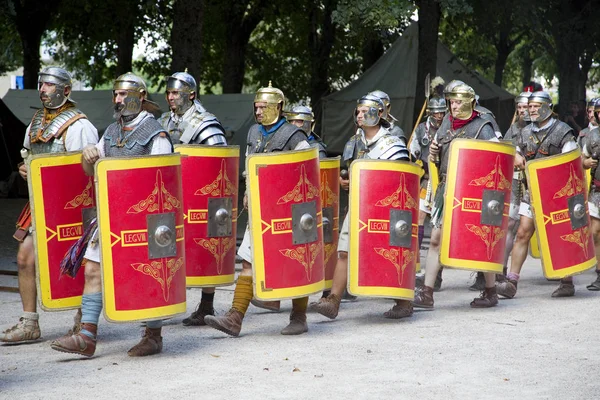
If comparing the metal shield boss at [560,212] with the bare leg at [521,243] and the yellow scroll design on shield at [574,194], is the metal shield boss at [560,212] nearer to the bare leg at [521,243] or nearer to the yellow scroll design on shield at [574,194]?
the yellow scroll design on shield at [574,194]

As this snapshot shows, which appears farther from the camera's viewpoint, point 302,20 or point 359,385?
point 302,20

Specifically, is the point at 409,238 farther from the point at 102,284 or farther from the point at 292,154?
the point at 102,284

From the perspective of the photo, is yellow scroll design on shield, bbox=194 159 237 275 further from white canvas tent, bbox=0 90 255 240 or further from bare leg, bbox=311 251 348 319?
white canvas tent, bbox=0 90 255 240

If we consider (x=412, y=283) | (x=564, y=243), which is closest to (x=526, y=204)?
(x=564, y=243)

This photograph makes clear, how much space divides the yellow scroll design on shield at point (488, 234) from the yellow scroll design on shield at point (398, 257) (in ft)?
2.50

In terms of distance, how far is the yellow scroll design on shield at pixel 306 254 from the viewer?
702cm

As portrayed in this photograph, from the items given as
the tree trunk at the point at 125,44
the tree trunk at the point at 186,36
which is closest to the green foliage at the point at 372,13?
the tree trunk at the point at 186,36

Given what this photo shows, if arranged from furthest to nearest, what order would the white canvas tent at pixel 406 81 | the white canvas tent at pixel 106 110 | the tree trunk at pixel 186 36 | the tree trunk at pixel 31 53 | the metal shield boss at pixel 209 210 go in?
1. the tree trunk at pixel 31 53
2. the white canvas tent at pixel 406 81
3. the white canvas tent at pixel 106 110
4. the tree trunk at pixel 186 36
5. the metal shield boss at pixel 209 210

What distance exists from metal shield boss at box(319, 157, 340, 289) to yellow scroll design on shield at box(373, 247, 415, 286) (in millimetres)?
718

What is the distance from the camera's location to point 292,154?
6.91 metres

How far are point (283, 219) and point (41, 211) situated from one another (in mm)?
1398

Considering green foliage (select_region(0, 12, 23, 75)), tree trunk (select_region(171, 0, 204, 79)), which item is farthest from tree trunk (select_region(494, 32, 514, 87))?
tree trunk (select_region(171, 0, 204, 79))

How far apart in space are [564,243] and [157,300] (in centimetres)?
389

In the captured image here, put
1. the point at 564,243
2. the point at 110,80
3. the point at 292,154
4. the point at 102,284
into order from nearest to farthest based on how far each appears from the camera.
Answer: the point at 102,284 < the point at 292,154 < the point at 564,243 < the point at 110,80
